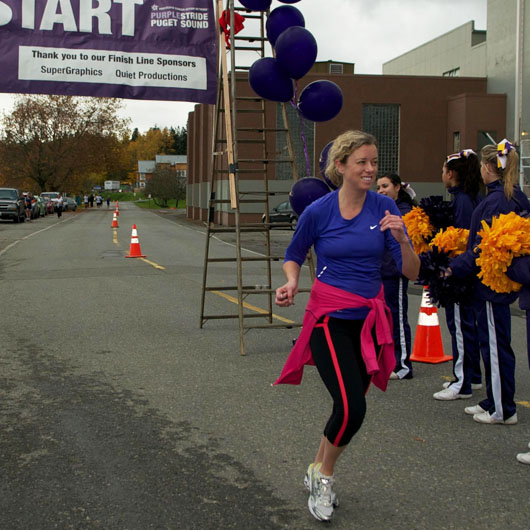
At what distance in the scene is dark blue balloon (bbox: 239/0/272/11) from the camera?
8258 millimetres

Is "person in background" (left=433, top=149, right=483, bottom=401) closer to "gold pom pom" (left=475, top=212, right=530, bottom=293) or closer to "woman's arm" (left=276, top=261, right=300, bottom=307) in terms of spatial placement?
"gold pom pom" (left=475, top=212, right=530, bottom=293)

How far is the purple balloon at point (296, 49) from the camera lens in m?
7.36

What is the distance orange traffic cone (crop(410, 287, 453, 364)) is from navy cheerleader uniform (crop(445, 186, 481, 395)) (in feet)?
4.11

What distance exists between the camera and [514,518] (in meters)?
3.76

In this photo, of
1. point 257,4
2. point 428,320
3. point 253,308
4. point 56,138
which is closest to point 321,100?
point 257,4

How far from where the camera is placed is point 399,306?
22.1 ft

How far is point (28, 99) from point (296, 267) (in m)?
Result: 74.0

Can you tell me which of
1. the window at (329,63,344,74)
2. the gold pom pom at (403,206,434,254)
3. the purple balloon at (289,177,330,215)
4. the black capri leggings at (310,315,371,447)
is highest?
the window at (329,63,344,74)

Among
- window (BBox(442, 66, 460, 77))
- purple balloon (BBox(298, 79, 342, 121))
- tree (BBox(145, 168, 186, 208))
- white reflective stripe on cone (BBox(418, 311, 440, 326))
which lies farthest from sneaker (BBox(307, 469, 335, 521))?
tree (BBox(145, 168, 186, 208))

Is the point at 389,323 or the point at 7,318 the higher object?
the point at 389,323

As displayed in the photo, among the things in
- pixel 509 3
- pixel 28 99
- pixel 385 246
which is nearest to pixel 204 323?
pixel 385 246

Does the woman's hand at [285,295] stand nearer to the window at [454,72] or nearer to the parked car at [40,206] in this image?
the window at [454,72]

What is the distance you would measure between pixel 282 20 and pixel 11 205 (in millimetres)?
39424

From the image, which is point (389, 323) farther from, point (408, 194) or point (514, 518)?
point (408, 194)
